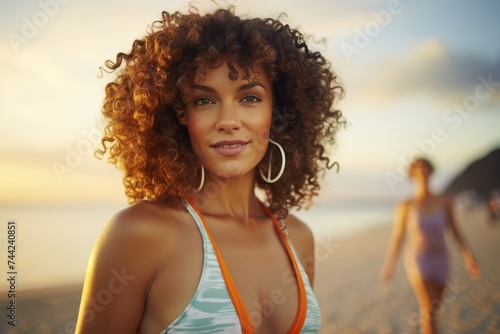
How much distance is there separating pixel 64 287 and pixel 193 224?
746cm

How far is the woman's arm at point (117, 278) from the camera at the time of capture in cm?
178

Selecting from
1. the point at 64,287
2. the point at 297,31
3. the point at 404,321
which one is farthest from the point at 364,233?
the point at 297,31

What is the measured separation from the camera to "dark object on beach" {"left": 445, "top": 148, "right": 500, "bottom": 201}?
15203 mm

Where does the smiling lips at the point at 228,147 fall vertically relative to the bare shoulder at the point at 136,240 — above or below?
above

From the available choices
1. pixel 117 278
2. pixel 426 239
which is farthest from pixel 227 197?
pixel 426 239

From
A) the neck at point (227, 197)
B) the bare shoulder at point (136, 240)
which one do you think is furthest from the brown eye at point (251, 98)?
the bare shoulder at point (136, 240)

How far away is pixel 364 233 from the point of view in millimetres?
16578

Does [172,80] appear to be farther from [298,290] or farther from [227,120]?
[298,290]

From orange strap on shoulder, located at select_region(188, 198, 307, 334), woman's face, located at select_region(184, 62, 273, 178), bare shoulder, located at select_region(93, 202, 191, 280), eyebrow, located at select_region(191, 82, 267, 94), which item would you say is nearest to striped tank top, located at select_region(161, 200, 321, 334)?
orange strap on shoulder, located at select_region(188, 198, 307, 334)

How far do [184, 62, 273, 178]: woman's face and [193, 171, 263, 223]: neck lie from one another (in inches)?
4.8

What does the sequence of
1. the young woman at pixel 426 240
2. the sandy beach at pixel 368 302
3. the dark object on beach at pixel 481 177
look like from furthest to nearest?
the dark object on beach at pixel 481 177 < the sandy beach at pixel 368 302 < the young woman at pixel 426 240

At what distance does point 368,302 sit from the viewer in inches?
344

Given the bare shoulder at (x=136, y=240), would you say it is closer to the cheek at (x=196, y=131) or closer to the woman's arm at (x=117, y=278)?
the woman's arm at (x=117, y=278)

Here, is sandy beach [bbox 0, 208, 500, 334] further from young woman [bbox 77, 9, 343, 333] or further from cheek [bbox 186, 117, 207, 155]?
cheek [bbox 186, 117, 207, 155]
